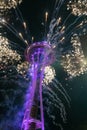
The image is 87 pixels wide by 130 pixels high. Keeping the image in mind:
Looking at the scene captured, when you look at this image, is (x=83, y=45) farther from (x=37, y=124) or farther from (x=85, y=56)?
(x=37, y=124)

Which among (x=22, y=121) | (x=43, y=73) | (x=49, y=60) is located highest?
(x=49, y=60)

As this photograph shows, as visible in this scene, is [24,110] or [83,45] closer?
[83,45]

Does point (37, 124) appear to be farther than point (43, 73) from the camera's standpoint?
Yes

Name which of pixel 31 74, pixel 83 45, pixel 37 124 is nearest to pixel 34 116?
pixel 37 124

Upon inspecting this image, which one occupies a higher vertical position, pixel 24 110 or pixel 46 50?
pixel 46 50

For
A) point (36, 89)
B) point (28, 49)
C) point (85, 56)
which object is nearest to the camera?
point (85, 56)

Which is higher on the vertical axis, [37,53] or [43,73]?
[37,53]

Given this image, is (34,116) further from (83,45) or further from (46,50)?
(83,45)

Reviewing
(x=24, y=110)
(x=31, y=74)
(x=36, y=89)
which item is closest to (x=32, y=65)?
(x=31, y=74)

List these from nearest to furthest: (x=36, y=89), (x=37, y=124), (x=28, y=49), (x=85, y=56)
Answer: (x=85, y=56) → (x=28, y=49) → (x=37, y=124) → (x=36, y=89)
